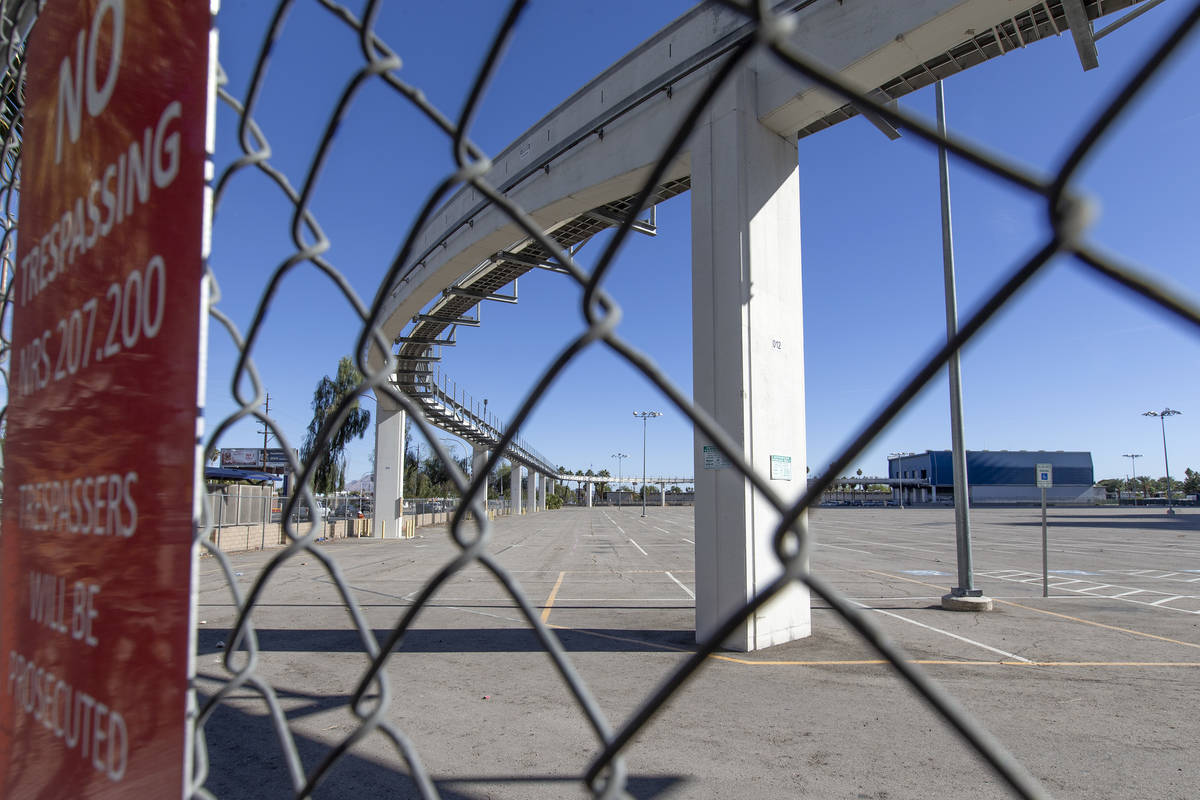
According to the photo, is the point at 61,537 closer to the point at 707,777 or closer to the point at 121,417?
the point at 121,417

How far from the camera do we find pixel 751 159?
7.64m

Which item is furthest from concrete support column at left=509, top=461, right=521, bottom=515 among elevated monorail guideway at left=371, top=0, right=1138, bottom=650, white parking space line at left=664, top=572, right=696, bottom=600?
elevated monorail guideway at left=371, top=0, right=1138, bottom=650

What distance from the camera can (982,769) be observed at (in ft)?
14.1

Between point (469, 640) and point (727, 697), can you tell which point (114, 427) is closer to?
point (727, 697)

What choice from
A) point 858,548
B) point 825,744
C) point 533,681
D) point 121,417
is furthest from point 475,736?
point 858,548

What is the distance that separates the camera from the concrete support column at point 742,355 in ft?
23.6

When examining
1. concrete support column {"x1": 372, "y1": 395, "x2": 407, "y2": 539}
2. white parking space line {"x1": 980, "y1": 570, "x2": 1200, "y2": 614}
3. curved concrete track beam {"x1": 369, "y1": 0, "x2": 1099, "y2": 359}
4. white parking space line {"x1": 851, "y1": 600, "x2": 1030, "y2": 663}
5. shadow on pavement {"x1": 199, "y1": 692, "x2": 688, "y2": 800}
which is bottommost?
white parking space line {"x1": 980, "y1": 570, "x2": 1200, "y2": 614}

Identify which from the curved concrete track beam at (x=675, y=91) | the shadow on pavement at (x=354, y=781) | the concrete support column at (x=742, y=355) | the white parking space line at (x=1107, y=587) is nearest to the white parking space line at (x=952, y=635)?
the concrete support column at (x=742, y=355)

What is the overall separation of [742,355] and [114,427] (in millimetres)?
6496

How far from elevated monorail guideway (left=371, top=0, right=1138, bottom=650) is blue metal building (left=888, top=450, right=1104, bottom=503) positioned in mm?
80076

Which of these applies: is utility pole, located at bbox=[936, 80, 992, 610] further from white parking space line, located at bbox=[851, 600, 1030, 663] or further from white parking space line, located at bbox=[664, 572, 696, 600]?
white parking space line, located at bbox=[664, 572, 696, 600]

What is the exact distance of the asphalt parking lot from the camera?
4.12 m

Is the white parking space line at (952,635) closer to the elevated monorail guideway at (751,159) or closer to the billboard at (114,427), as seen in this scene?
the elevated monorail guideway at (751,159)

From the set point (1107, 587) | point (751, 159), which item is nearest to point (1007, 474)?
point (1107, 587)
